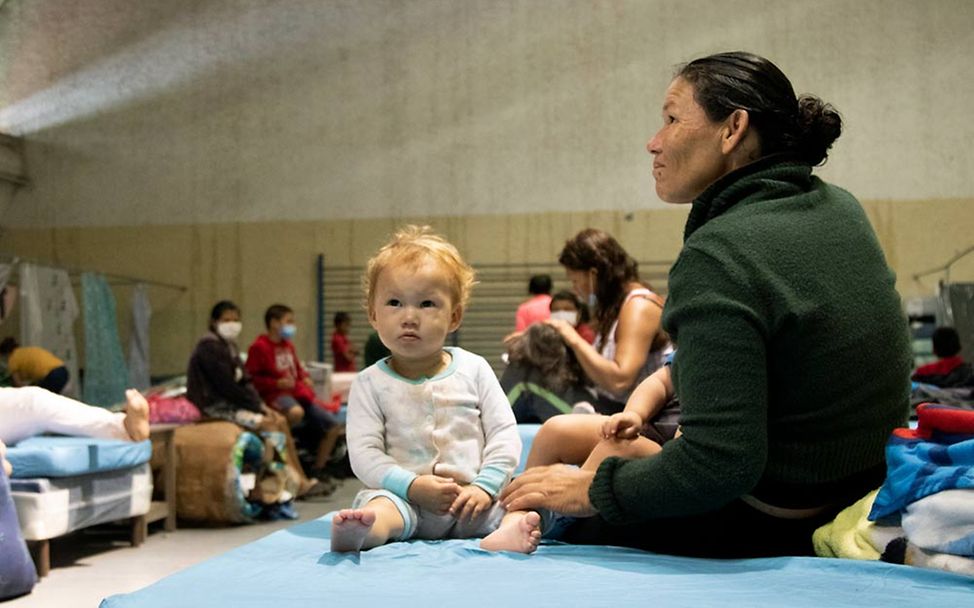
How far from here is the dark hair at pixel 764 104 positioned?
174cm

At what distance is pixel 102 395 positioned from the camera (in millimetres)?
8586

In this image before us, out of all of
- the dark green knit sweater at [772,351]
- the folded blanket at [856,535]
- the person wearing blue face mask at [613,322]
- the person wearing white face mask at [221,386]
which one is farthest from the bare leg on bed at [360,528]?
the person wearing white face mask at [221,386]

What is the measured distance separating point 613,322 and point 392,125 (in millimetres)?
6253

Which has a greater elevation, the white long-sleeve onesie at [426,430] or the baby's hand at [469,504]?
the white long-sleeve onesie at [426,430]

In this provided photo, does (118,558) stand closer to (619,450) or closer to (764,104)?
(619,450)

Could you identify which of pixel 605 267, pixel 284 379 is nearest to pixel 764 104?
pixel 605 267

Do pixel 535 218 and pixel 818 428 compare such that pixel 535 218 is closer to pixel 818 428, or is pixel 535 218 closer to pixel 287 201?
pixel 287 201

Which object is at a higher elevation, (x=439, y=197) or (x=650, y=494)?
(x=439, y=197)

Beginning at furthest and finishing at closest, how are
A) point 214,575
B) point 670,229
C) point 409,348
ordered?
1. point 670,229
2. point 409,348
3. point 214,575

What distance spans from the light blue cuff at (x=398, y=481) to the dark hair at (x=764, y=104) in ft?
2.52

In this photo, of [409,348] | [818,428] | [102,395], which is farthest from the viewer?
[102,395]

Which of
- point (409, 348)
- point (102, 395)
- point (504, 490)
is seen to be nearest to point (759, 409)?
point (504, 490)

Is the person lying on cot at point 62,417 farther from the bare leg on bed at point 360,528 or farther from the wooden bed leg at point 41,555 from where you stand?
the bare leg on bed at point 360,528

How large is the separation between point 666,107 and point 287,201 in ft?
27.5
